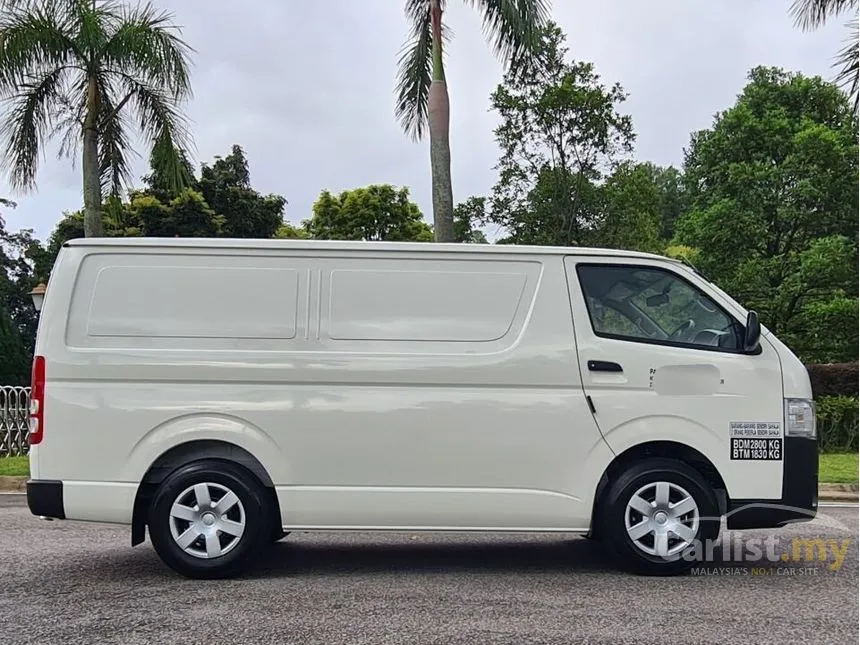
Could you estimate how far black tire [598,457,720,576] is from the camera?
535 centimetres

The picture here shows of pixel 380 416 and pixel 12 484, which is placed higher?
pixel 380 416

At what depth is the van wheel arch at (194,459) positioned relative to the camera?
5375mm

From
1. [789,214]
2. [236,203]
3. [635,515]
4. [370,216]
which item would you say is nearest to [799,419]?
[635,515]

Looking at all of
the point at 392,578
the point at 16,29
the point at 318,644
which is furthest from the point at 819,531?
the point at 16,29

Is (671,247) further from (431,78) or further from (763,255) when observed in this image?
(431,78)

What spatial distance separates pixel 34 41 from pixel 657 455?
12.2 metres

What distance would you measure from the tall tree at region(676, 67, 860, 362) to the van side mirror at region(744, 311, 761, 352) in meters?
14.4

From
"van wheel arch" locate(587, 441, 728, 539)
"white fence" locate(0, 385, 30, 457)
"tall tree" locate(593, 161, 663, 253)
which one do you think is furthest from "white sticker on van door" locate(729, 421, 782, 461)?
"tall tree" locate(593, 161, 663, 253)

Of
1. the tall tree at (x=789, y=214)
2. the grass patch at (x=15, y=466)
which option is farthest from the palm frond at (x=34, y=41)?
the tall tree at (x=789, y=214)

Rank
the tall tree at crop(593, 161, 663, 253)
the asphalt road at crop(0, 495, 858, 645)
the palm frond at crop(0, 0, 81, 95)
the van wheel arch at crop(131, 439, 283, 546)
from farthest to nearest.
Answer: the tall tree at crop(593, 161, 663, 253) < the palm frond at crop(0, 0, 81, 95) < the van wheel arch at crop(131, 439, 283, 546) < the asphalt road at crop(0, 495, 858, 645)

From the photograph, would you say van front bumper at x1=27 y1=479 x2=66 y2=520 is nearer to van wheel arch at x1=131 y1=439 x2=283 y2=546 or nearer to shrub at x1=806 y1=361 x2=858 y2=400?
van wheel arch at x1=131 y1=439 x2=283 y2=546

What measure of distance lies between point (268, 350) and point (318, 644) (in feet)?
6.42

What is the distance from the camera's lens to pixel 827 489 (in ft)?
33.8

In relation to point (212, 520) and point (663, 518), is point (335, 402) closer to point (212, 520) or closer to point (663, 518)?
point (212, 520)
